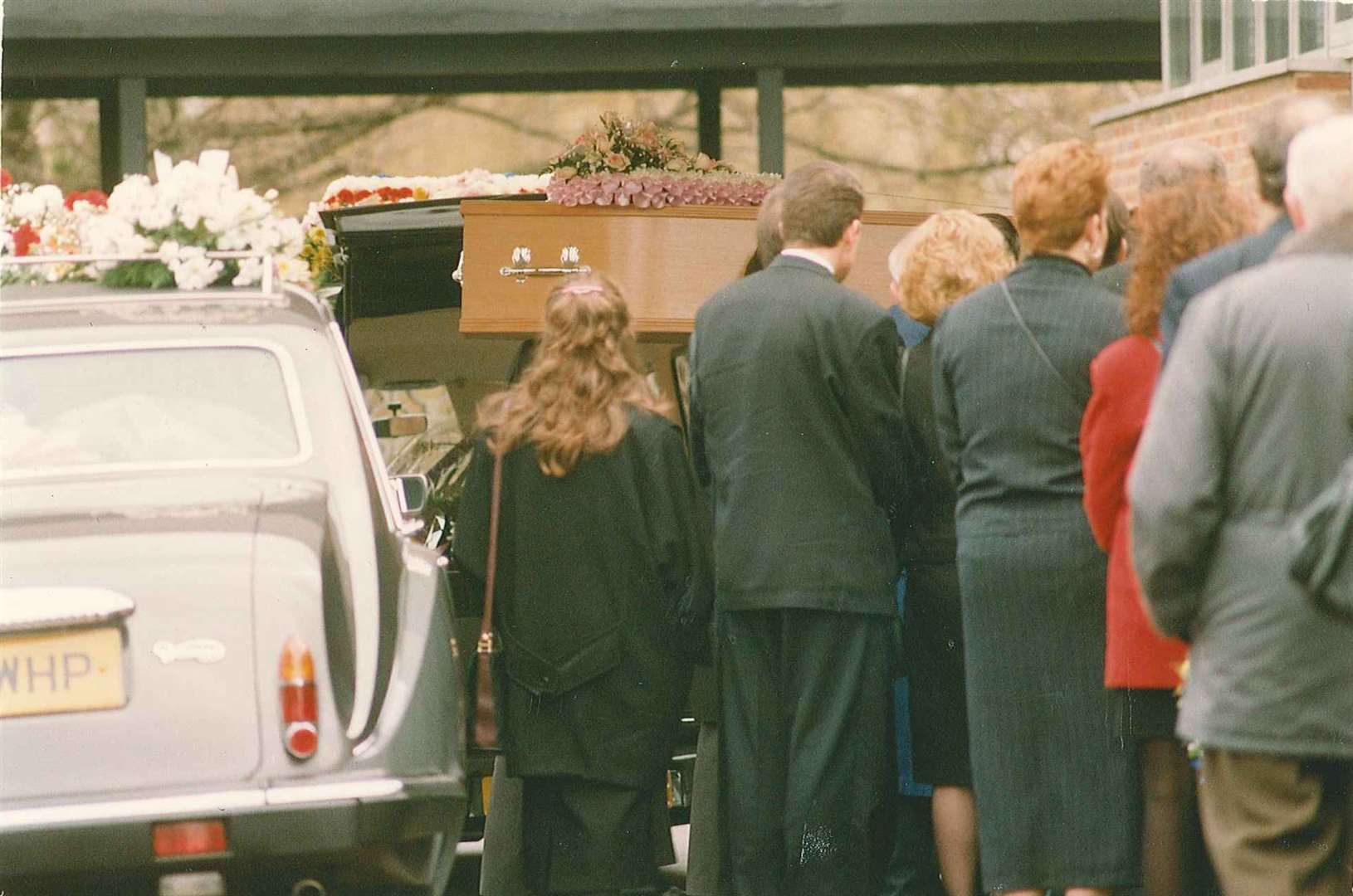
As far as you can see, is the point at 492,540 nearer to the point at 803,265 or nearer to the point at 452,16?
the point at 803,265

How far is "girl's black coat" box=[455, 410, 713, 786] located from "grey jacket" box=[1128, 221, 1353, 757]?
2.44 meters

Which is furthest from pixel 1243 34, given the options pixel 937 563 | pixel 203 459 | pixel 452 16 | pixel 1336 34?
pixel 203 459

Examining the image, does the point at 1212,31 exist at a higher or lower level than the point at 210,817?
higher

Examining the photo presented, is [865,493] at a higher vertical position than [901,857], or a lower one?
higher

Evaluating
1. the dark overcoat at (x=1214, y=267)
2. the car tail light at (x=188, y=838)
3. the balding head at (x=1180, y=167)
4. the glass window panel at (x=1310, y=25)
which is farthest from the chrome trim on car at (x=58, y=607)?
the glass window panel at (x=1310, y=25)

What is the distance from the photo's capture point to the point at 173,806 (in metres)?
5.06

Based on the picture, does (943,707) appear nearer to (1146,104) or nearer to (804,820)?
(804,820)

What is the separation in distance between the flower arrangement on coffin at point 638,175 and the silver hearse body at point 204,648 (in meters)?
2.48

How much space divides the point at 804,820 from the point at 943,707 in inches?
21.1

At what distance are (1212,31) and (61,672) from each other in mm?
8908

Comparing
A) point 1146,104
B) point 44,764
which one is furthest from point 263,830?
point 1146,104

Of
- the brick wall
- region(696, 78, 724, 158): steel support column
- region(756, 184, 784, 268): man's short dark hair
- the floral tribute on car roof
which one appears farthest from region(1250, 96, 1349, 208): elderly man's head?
region(696, 78, 724, 158): steel support column

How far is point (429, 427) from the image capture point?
321 inches

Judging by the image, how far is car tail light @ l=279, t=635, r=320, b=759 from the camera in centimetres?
516
